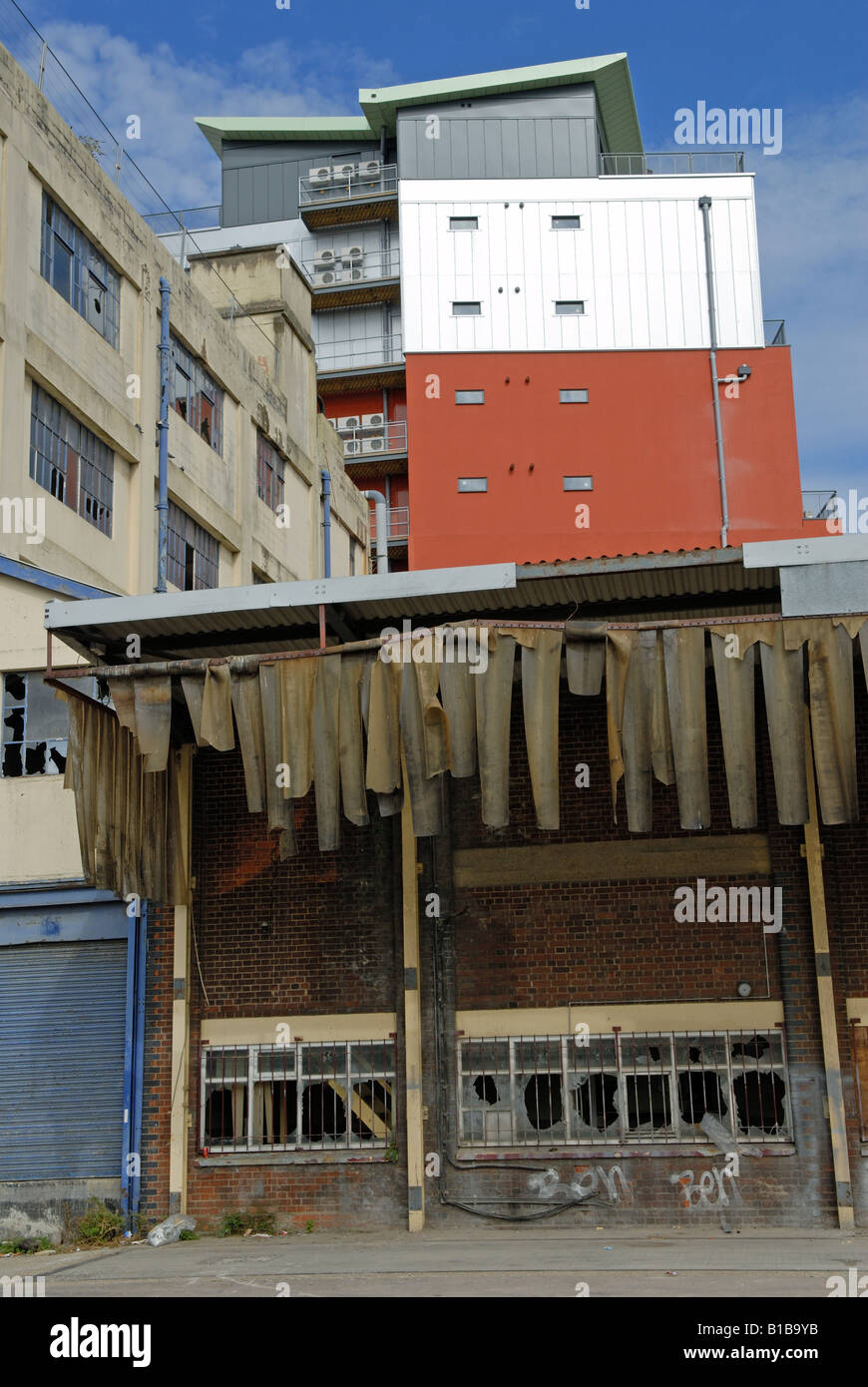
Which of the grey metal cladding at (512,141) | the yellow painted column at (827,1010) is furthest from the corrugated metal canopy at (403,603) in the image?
the grey metal cladding at (512,141)

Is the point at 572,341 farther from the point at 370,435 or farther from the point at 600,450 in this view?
the point at 370,435

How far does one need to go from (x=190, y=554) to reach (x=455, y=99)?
27122 millimetres

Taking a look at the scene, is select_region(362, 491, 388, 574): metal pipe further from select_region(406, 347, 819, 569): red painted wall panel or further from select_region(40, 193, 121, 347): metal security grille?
select_region(40, 193, 121, 347): metal security grille

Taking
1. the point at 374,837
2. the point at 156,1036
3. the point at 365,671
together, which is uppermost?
the point at 365,671

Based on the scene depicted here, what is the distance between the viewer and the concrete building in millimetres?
18125

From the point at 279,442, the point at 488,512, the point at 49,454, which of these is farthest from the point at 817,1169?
the point at 488,512

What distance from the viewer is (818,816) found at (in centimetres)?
1686

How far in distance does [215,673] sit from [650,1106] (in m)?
7.22

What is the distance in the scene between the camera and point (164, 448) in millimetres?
29953

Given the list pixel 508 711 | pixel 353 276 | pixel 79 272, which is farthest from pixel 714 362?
pixel 508 711

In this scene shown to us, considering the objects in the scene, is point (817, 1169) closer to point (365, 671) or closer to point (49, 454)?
point (365, 671)

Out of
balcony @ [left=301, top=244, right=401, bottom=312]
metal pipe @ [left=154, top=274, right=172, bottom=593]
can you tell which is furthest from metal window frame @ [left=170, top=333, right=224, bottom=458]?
balcony @ [left=301, top=244, right=401, bottom=312]

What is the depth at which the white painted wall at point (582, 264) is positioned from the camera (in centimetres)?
4522

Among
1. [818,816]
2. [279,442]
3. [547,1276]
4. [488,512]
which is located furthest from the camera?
[488,512]
